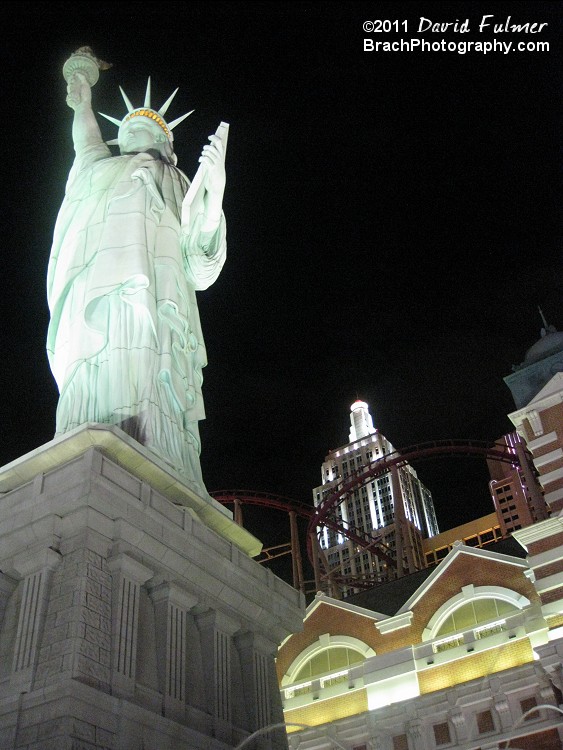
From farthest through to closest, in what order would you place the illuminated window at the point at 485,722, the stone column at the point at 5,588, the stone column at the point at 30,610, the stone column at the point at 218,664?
1. the illuminated window at the point at 485,722
2. the stone column at the point at 218,664
3. the stone column at the point at 5,588
4. the stone column at the point at 30,610

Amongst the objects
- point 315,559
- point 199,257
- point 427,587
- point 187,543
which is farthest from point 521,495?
point 187,543

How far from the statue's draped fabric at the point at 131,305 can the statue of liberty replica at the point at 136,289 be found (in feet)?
0.06

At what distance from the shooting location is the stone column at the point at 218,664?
9.46 meters

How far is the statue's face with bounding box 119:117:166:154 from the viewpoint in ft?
52.0

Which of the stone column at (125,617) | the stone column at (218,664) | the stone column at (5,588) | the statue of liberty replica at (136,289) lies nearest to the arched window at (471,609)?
the statue of liberty replica at (136,289)

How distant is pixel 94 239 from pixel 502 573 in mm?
11852

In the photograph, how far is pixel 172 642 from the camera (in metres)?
9.32

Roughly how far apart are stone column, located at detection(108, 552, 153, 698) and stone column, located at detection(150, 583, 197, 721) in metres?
0.38

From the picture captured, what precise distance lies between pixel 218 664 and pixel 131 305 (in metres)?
5.42

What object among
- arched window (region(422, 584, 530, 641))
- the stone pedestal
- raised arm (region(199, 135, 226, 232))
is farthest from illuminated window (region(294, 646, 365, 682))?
raised arm (region(199, 135, 226, 232))

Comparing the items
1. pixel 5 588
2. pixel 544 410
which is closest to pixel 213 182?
pixel 5 588

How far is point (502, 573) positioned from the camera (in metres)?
18.5

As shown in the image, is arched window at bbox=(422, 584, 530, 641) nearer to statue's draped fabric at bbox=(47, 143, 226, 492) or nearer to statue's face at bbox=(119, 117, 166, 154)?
statue's draped fabric at bbox=(47, 143, 226, 492)

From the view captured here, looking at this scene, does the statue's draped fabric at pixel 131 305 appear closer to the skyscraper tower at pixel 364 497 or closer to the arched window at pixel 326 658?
the arched window at pixel 326 658
